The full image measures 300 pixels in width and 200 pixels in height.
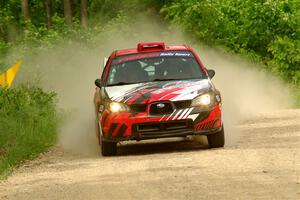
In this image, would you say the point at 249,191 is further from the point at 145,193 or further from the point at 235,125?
the point at 235,125

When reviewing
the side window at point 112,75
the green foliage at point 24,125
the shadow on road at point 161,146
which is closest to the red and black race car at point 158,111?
the side window at point 112,75

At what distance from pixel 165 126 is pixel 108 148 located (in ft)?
3.65

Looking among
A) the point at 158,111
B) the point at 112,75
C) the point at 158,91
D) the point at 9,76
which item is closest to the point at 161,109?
the point at 158,111

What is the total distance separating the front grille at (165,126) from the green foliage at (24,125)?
2.08 meters

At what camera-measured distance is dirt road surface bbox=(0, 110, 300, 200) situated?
38.5 ft

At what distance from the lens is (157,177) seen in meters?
13.2

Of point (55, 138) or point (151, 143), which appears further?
point (55, 138)

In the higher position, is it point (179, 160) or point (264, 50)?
point (179, 160)

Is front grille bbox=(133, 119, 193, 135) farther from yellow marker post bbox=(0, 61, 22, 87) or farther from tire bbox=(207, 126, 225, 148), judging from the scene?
yellow marker post bbox=(0, 61, 22, 87)

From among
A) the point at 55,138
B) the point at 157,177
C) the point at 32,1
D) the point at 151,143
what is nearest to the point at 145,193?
the point at 157,177

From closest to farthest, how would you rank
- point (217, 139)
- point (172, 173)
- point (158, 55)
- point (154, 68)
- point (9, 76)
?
point (172, 173) < point (217, 139) < point (154, 68) < point (158, 55) < point (9, 76)

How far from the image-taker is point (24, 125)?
21.3 m

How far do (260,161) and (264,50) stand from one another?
2155 cm

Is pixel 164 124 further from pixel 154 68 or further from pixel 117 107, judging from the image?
pixel 154 68
